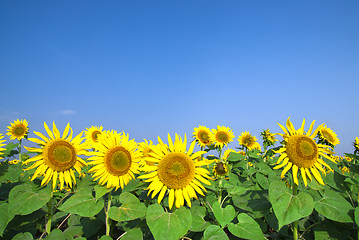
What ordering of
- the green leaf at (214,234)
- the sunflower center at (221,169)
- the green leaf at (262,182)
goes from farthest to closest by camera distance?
the sunflower center at (221,169) → the green leaf at (262,182) → the green leaf at (214,234)

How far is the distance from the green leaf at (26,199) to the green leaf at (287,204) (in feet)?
9.85

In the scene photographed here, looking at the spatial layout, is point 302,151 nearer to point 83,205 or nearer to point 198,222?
point 198,222

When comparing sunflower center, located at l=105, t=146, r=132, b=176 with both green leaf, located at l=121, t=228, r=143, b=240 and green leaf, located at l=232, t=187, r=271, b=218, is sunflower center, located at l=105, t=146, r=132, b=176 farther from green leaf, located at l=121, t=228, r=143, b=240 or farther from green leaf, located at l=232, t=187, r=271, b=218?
green leaf, located at l=232, t=187, r=271, b=218

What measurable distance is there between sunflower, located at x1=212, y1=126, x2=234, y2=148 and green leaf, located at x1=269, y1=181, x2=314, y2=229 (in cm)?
574

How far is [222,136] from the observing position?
9.16m

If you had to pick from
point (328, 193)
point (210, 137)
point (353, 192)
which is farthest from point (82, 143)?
point (210, 137)

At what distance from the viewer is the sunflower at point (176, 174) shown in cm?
334

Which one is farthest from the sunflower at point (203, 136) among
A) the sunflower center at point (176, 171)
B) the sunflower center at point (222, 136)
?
the sunflower center at point (176, 171)

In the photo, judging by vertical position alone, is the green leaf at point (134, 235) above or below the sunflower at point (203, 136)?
below

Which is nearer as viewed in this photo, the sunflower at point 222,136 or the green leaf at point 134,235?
the green leaf at point 134,235

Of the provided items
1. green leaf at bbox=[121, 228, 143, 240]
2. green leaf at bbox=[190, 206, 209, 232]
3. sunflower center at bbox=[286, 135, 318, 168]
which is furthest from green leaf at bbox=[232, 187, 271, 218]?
green leaf at bbox=[121, 228, 143, 240]

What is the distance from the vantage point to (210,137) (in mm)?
8930

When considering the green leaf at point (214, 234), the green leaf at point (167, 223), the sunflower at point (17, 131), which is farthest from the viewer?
the sunflower at point (17, 131)

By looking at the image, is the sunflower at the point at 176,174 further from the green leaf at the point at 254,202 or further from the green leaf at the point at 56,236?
the green leaf at the point at 56,236
